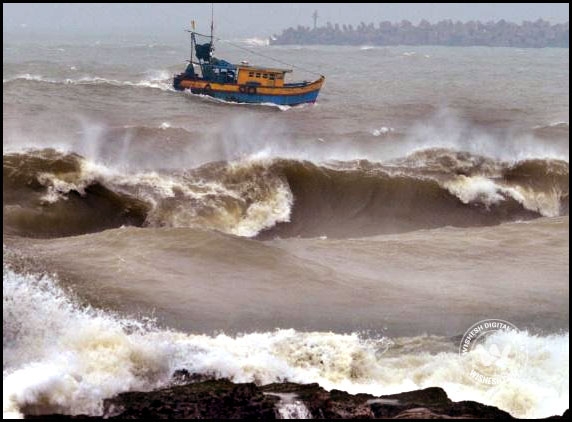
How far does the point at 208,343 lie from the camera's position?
26.5 ft

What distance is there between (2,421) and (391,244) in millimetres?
8118

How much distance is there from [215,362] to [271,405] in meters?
1.40

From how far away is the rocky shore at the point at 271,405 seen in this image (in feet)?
19.7

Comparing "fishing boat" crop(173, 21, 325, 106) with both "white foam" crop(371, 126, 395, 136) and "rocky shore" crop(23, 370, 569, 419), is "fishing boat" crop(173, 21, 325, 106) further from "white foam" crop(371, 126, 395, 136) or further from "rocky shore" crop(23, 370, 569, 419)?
"rocky shore" crop(23, 370, 569, 419)

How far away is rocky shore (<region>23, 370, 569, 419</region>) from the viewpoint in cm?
602

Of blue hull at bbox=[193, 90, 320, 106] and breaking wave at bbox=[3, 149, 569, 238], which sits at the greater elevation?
blue hull at bbox=[193, 90, 320, 106]

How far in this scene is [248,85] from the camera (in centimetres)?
3297

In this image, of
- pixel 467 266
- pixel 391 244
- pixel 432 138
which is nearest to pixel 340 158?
pixel 432 138

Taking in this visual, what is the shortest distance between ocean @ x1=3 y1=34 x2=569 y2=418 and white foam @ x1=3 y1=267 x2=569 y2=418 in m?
0.02

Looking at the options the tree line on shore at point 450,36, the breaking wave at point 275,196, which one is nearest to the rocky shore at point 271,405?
the breaking wave at point 275,196

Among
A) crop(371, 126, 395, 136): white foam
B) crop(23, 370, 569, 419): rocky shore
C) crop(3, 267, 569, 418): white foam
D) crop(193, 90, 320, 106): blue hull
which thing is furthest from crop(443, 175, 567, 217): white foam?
crop(193, 90, 320, 106): blue hull

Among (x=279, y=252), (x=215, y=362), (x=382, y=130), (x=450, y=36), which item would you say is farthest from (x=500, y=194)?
(x=450, y=36)

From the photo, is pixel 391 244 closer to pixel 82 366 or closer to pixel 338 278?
pixel 338 278

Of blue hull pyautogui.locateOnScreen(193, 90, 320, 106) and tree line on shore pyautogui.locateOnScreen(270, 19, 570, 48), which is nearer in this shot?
blue hull pyautogui.locateOnScreen(193, 90, 320, 106)
